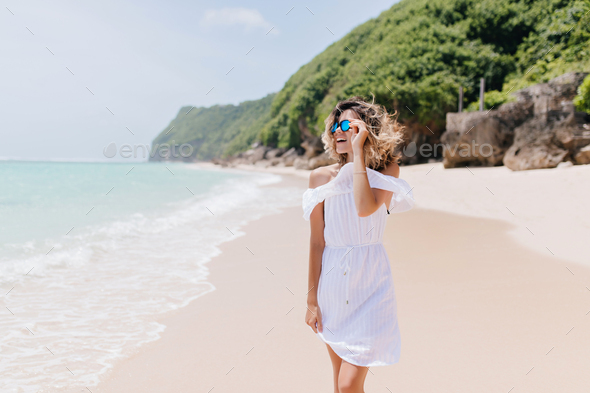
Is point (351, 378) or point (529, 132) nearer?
point (351, 378)

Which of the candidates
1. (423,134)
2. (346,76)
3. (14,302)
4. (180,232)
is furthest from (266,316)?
(346,76)

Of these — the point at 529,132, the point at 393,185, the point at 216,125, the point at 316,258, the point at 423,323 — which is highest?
the point at 216,125

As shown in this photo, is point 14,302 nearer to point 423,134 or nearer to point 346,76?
point 423,134

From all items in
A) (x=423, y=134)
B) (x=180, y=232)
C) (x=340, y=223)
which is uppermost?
(x=340, y=223)

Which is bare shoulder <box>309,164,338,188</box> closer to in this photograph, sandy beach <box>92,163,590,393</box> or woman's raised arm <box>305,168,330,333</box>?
woman's raised arm <box>305,168,330,333</box>

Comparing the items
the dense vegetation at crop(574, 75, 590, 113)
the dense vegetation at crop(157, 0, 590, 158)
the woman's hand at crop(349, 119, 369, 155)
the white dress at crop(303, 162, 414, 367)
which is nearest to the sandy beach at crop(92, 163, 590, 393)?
the white dress at crop(303, 162, 414, 367)

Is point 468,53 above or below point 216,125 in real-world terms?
below

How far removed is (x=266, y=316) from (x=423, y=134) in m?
28.8

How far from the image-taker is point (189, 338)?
126 inches

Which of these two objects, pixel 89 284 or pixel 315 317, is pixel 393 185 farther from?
pixel 89 284

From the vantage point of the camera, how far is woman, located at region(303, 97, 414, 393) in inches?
64.0

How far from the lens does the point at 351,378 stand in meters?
1.60

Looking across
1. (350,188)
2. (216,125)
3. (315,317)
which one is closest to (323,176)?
(350,188)

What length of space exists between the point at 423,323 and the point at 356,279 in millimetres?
1959
